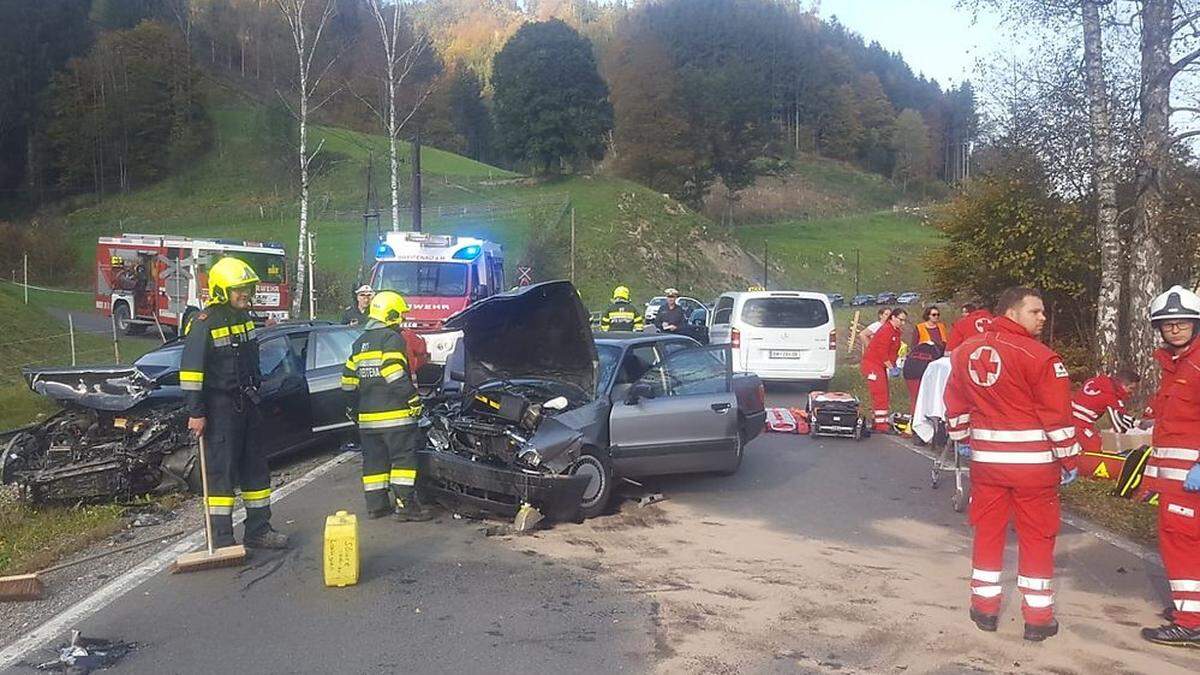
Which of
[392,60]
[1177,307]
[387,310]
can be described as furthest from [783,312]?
[392,60]

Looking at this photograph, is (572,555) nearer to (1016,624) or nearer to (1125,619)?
(1016,624)

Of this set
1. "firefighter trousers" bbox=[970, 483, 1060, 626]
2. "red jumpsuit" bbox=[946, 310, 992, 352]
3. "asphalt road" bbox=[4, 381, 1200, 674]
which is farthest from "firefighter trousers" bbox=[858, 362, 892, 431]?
"firefighter trousers" bbox=[970, 483, 1060, 626]

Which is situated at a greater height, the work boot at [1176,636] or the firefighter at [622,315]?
the firefighter at [622,315]

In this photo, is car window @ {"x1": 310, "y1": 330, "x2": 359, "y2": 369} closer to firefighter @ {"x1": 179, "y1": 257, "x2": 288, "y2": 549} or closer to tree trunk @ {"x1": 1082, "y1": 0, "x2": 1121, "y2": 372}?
firefighter @ {"x1": 179, "y1": 257, "x2": 288, "y2": 549}

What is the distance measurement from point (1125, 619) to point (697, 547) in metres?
2.69

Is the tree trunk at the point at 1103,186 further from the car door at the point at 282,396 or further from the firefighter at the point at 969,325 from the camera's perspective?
the car door at the point at 282,396

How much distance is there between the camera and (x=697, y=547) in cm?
679

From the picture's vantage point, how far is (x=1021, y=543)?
16.0 ft

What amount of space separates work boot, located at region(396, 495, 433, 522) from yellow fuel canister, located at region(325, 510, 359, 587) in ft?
5.32

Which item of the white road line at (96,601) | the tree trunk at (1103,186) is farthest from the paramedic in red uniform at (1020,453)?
the tree trunk at (1103,186)

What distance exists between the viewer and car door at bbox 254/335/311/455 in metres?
9.39

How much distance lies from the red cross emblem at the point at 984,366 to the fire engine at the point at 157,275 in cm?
2314

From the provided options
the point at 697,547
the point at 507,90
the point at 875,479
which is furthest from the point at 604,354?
the point at 507,90

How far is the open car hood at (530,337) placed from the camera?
810 centimetres
